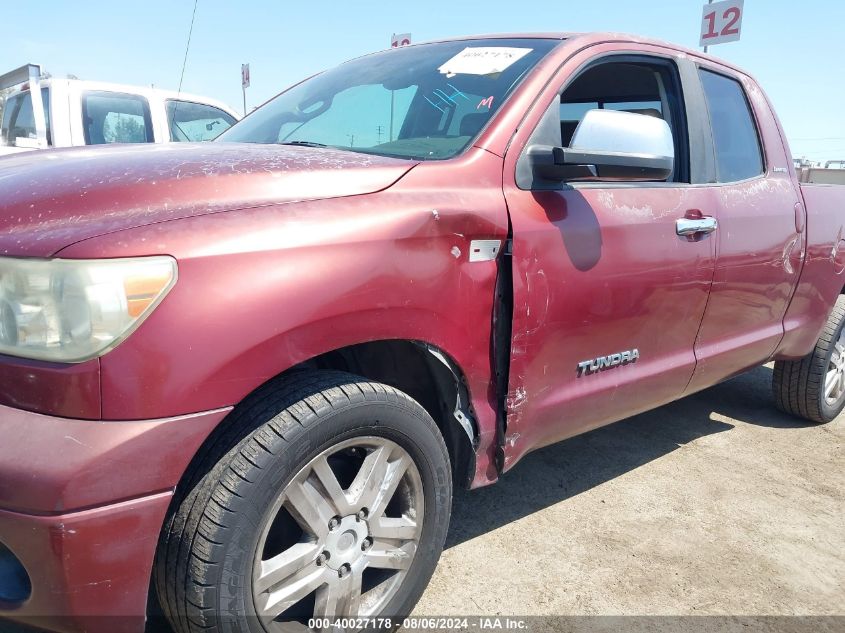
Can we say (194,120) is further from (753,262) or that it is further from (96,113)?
(753,262)

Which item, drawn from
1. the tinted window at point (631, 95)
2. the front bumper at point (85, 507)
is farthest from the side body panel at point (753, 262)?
the front bumper at point (85, 507)

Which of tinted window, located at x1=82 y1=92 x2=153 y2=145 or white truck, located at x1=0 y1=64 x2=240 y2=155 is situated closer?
white truck, located at x1=0 y1=64 x2=240 y2=155

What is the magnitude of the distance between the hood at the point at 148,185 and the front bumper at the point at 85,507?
0.37 m

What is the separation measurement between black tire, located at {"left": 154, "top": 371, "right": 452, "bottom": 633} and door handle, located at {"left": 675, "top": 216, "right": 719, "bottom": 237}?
149 cm

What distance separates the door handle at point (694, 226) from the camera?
7.97 feet

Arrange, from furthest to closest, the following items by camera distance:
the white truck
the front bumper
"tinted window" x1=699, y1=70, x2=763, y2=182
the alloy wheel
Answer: the white truck, "tinted window" x1=699, y1=70, x2=763, y2=182, the alloy wheel, the front bumper

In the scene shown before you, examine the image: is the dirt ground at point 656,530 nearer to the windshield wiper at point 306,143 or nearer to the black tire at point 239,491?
the black tire at point 239,491

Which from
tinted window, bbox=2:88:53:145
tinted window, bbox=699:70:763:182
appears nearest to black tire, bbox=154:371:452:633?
tinted window, bbox=699:70:763:182

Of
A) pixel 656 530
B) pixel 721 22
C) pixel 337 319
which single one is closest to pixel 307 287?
pixel 337 319

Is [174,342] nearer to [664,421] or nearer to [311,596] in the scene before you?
[311,596]

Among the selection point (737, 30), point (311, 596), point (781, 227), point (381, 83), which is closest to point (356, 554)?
point (311, 596)

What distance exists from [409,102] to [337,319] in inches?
44.1

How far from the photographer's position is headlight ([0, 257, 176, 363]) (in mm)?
1248

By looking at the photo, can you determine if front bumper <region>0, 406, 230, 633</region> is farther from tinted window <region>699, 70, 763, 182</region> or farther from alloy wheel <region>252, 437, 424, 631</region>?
→ tinted window <region>699, 70, 763, 182</region>
